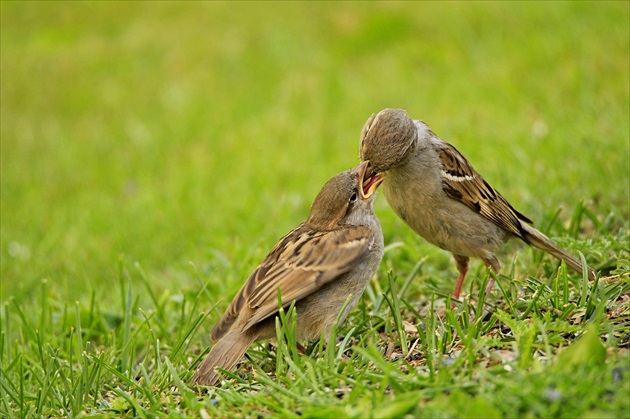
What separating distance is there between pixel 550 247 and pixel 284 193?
4462 millimetres

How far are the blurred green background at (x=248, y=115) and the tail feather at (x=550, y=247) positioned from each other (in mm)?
834

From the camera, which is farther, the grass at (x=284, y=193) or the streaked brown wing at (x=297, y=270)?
the streaked brown wing at (x=297, y=270)

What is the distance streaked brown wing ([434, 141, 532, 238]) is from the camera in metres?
5.66

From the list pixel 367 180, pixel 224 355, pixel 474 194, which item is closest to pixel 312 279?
pixel 224 355

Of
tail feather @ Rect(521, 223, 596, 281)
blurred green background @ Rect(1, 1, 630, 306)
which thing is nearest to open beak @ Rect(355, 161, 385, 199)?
tail feather @ Rect(521, 223, 596, 281)

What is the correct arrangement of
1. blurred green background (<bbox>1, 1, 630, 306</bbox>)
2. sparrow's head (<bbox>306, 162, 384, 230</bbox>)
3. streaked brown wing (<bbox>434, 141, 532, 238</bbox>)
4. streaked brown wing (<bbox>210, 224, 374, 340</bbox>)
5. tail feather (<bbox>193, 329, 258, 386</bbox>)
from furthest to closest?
blurred green background (<bbox>1, 1, 630, 306</bbox>), streaked brown wing (<bbox>434, 141, 532, 238</bbox>), sparrow's head (<bbox>306, 162, 384, 230</bbox>), streaked brown wing (<bbox>210, 224, 374, 340</bbox>), tail feather (<bbox>193, 329, 258, 386</bbox>)

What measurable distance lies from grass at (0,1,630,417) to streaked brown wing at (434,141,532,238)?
0.34 m

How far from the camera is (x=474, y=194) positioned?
5699 mm

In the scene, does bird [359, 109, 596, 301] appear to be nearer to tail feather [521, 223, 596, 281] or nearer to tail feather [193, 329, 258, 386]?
tail feather [521, 223, 596, 281]

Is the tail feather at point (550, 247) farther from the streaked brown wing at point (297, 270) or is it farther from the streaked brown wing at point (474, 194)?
the streaked brown wing at point (297, 270)

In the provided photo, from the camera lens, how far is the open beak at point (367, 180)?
523cm

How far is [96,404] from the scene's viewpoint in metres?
4.51

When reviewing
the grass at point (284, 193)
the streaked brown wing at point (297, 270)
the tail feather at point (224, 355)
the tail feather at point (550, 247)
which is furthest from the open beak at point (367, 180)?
the tail feather at point (224, 355)

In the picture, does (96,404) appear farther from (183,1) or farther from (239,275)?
(183,1)
